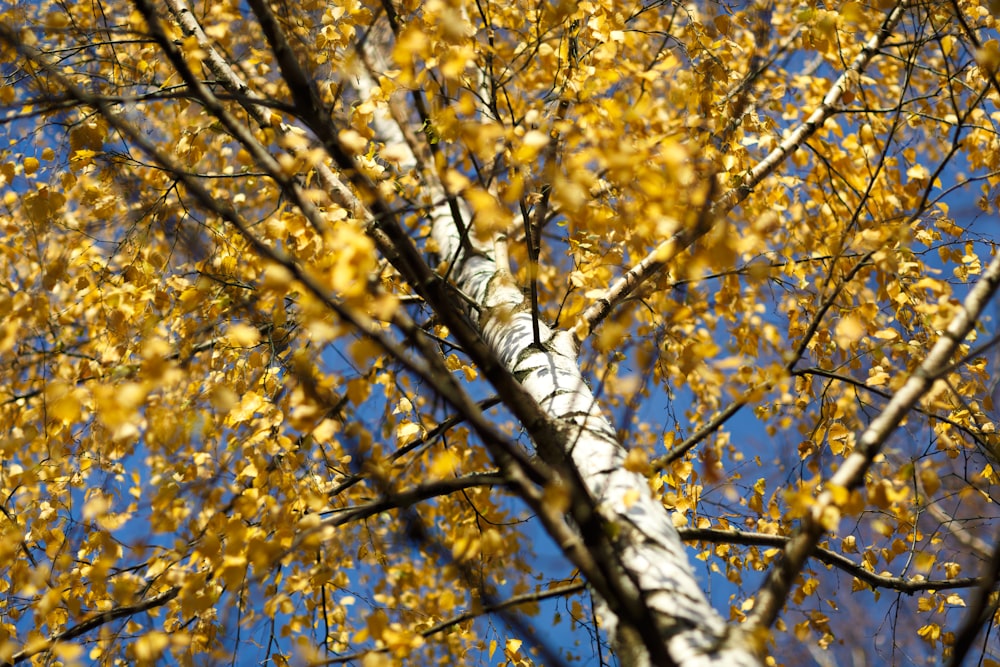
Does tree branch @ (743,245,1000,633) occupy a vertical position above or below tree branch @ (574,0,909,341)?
below

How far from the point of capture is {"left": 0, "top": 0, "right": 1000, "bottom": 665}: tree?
147 cm

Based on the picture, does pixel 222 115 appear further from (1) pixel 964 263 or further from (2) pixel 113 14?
(2) pixel 113 14

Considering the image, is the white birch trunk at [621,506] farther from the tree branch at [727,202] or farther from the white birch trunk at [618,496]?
the tree branch at [727,202]

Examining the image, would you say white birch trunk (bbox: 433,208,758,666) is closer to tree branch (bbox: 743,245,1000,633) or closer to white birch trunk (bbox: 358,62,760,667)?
white birch trunk (bbox: 358,62,760,667)

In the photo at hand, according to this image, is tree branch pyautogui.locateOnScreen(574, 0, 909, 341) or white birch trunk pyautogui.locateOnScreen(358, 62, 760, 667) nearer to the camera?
white birch trunk pyautogui.locateOnScreen(358, 62, 760, 667)

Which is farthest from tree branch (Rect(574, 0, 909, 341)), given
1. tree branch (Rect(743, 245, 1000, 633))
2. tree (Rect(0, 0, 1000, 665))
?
tree branch (Rect(743, 245, 1000, 633))

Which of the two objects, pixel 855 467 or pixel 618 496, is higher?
pixel 618 496

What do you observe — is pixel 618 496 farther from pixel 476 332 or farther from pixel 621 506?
pixel 476 332

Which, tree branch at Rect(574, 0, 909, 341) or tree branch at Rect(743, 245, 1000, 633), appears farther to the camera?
tree branch at Rect(574, 0, 909, 341)

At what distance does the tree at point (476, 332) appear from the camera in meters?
1.47

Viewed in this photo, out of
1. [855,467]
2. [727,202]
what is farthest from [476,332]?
[855,467]

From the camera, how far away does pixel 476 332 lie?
9.14 feet

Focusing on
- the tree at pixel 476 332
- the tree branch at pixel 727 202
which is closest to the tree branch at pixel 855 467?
the tree at pixel 476 332

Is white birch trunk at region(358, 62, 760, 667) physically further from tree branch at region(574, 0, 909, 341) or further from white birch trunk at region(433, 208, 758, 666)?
tree branch at region(574, 0, 909, 341)
